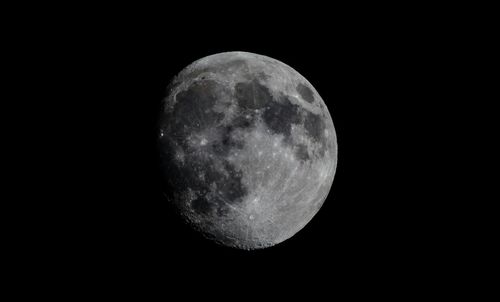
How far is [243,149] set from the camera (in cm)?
338

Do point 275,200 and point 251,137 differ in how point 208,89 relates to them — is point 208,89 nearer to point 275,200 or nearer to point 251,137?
point 251,137

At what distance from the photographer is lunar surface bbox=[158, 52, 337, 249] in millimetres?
3406

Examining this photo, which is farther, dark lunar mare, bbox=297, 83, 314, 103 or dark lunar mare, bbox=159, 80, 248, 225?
dark lunar mare, bbox=297, 83, 314, 103

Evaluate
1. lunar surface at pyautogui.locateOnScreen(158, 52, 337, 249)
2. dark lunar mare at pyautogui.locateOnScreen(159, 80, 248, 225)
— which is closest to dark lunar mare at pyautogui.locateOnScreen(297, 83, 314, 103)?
lunar surface at pyautogui.locateOnScreen(158, 52, 337, 249)

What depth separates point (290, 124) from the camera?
11.6 ft

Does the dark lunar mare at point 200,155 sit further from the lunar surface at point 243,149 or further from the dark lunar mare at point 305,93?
the dark lunar mare at point 305,93

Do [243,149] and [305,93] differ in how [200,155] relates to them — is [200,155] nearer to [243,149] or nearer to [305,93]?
[243,149]

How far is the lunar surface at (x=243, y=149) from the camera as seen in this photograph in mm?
3406

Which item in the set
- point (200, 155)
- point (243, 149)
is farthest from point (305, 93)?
point (200, 155)

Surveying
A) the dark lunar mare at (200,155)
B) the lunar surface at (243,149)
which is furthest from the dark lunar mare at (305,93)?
the dark lunar mare at (200,155)

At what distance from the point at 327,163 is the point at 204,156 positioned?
1.10 m

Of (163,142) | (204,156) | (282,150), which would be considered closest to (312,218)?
(282,150)

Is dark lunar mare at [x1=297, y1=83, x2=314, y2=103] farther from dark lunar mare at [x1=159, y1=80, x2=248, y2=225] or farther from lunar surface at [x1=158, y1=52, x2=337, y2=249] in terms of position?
dark lunar mare at [x1=159, y1=80, x2=248, y2=225]

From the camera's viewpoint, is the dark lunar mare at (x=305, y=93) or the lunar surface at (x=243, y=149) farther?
the dark lunar mare at (x=305, y=93)
